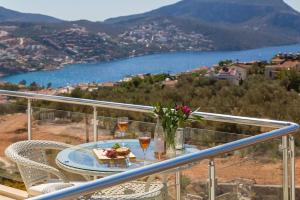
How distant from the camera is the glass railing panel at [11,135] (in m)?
5.03

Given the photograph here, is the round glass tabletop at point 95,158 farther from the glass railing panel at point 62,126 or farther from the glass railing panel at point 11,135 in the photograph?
the glass railing panel at point 11,135

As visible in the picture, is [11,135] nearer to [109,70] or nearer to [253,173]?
[253,173]

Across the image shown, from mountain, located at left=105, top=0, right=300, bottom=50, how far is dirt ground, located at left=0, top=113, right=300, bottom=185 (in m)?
81.4

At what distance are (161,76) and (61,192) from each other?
29.0 metres

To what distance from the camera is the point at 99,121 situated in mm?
4781

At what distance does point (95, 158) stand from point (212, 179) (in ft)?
3.52

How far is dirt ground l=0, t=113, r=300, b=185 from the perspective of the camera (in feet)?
9.38

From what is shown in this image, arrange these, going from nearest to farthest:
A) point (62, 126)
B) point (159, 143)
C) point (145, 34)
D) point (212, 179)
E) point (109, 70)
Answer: point (212, 179), point (159, 143), point (62, 126), point (109, 70), point (145, 34)

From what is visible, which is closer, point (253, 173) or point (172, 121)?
point (253, 173)

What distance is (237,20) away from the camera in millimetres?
122562

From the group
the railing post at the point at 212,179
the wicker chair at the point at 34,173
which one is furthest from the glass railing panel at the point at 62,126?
the railing post at the point at 212,179

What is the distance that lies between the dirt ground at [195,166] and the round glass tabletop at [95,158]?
342mm

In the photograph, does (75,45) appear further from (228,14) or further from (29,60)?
(228,14)

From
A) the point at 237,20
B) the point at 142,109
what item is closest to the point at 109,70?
the point at 142,109
